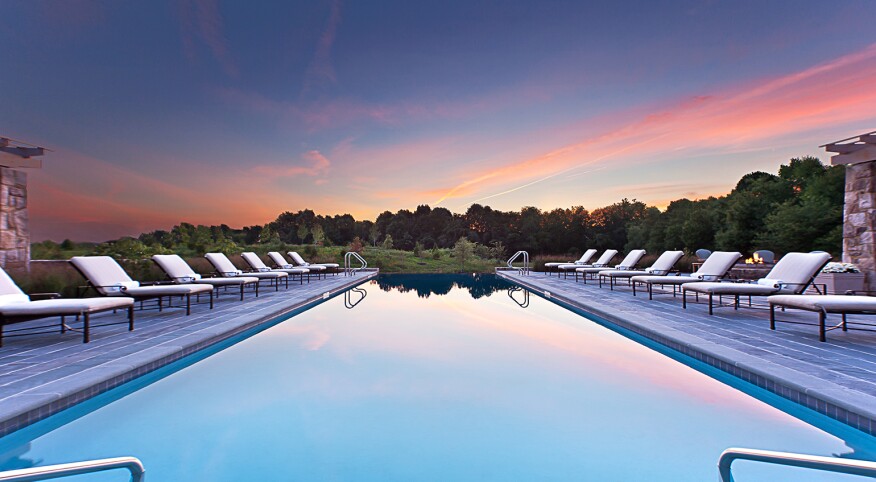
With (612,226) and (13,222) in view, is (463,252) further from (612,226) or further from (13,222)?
(13,222)

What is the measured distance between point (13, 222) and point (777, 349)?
30.7 feet

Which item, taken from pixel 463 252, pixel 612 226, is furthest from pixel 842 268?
pixel 612 226

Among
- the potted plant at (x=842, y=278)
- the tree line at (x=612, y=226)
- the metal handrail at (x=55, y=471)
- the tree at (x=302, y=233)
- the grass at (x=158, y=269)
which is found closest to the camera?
the metal handrail at (x=55, y=471)

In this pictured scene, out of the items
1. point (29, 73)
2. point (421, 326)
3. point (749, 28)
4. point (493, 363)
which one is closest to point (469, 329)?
point (421, 326)

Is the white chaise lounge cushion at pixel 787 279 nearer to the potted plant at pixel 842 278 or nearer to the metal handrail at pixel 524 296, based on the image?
the potted plant at pixel 842 278

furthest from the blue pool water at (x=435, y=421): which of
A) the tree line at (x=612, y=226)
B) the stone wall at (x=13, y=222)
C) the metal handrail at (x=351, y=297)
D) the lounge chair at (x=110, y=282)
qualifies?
the tree line at (x=612, y=226)

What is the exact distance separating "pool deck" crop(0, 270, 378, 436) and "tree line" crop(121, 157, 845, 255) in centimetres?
870

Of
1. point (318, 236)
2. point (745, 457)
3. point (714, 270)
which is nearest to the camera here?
point (745, 457)

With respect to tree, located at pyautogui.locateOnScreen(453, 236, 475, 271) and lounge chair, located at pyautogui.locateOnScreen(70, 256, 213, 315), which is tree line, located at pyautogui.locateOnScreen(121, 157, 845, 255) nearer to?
tree, located at pyautogui.locateOnScreen(453, 236, 475, 271)

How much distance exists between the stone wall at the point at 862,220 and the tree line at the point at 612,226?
1031cm

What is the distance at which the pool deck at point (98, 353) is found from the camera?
273cm

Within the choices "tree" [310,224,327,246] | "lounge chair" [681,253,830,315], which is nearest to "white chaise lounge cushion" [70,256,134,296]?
"lounge chair" [681,253,830,315]

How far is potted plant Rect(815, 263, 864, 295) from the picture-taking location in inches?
297

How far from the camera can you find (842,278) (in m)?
7.54
